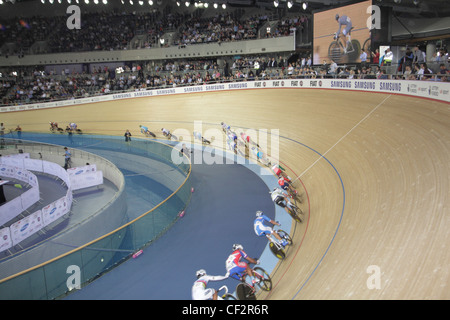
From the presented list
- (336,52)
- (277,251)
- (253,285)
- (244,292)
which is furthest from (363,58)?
(244,292)

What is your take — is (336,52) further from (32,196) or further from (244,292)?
(32,196)

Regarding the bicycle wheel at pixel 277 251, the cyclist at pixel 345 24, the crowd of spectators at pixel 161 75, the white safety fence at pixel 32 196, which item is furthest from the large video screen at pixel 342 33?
the white safety fence at pixel 32 196

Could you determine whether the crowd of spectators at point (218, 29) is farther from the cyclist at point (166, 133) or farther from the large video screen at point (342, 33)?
the cyclist at point (166, 133)

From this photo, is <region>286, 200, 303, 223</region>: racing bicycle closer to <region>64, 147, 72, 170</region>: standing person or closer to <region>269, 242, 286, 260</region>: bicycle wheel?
<region>269, 242, 286, 260</region>: bicycle wheel

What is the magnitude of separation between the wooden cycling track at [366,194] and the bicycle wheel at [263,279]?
0.41ft

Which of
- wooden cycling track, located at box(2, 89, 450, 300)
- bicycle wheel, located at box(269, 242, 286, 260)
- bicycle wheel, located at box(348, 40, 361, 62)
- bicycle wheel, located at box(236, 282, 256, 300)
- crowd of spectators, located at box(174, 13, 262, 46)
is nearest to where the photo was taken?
wooden cycling track, located at box(2, 89, 450, 300)

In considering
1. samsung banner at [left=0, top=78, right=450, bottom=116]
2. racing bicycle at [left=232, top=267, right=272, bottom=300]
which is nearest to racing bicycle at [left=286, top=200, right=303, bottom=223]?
racing bicycle at [left=232, top=267, right=272, bottom=300]

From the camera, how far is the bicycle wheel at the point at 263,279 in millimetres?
4918

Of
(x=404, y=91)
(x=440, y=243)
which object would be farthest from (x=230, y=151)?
(x=440, y=243)

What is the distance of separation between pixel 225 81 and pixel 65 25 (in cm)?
2150

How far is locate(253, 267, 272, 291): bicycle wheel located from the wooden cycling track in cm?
12

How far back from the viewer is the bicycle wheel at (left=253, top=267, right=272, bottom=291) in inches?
194

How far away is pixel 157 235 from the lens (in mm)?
7312
